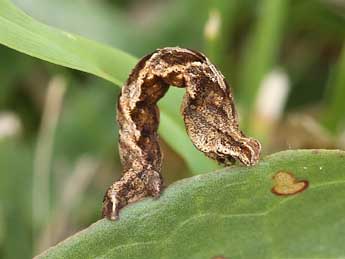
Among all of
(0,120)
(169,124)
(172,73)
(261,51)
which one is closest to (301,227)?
(172,73)

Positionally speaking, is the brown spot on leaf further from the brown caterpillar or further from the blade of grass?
the blade of grass

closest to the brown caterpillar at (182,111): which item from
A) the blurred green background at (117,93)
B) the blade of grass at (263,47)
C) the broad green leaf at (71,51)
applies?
the broad green leaf at (71,51)

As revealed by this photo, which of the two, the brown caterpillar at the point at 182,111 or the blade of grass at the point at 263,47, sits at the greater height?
the blade of grass at the point at 263,47

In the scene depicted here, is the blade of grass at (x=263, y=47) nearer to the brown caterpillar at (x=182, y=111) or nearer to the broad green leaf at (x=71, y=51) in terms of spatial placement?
the broad green leaf at (x=71, y=51)

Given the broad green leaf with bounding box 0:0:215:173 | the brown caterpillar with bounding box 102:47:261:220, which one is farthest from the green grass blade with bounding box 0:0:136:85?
the brown caterpillar with bounding box 102:47:261:220

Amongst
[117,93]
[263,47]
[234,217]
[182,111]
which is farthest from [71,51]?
[117,93]

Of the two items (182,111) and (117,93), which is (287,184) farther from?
(117,93)

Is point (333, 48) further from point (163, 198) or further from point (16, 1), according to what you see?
point (163, 198)
